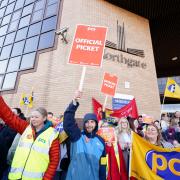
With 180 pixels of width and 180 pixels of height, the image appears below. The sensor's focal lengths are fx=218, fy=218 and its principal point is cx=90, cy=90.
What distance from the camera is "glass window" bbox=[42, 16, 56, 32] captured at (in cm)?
973

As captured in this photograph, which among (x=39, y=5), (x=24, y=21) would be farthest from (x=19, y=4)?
(x=39, y=5)

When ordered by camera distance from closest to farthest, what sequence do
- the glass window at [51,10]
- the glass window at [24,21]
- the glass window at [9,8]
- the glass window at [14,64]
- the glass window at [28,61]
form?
the glass window at [28,61]
the glass window at [51,10]
the glass window at [14,64]
the glass window at [24,21]
the glass window at [9,8]

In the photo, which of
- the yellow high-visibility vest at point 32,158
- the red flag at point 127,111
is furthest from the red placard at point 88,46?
the red flag at point 127,111

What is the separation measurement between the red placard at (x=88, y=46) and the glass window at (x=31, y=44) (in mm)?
6885

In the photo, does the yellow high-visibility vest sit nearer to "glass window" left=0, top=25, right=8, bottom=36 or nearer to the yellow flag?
the yellow flag

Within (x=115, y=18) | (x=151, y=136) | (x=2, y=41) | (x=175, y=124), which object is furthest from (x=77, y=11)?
(x=151, y=136)

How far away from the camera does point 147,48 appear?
34.6ft

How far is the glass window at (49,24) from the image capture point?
31.9 ft

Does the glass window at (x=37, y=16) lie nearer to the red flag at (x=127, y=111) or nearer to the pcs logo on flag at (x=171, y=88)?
the red flag at (x=127, y=111)

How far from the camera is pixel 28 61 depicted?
9.80 metres

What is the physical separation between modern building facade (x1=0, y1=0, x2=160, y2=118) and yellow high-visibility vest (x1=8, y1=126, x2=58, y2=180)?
5174mm

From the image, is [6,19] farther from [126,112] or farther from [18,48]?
[126,112]

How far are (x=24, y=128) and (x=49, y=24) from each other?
7883 millimetres

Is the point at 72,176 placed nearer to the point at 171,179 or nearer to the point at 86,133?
the point at 86,133
